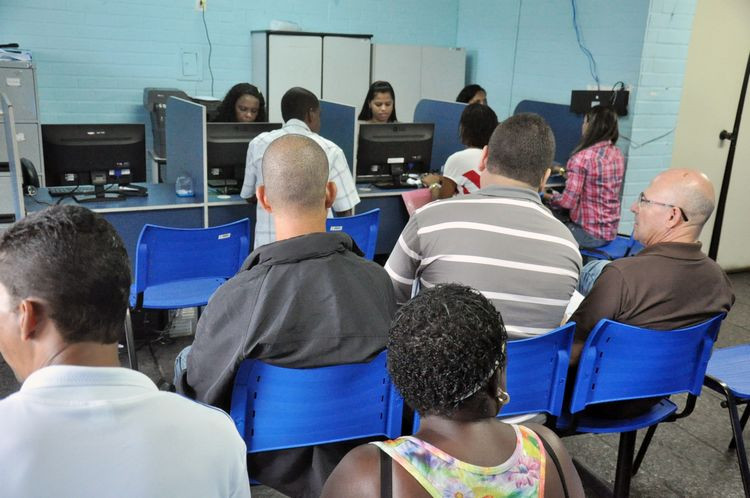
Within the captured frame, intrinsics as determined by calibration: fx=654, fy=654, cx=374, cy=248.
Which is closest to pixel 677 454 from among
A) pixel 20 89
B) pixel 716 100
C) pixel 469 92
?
pixel 716 100

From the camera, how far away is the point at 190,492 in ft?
2.78

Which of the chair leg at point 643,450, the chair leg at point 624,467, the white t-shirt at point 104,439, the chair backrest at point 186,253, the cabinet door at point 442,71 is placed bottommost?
the chair leg at point 643,450

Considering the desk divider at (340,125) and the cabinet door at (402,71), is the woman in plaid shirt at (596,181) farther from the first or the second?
the cabinet door at (402,71)

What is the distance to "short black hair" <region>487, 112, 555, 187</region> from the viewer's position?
2.03 metres

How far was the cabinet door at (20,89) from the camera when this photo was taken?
4676mm

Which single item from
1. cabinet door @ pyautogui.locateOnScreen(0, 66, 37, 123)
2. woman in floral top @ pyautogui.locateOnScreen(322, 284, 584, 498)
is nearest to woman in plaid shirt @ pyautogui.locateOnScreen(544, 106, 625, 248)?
woman in floral top @ pyautogui.locateOnScreen(322, 284, 584, 498)

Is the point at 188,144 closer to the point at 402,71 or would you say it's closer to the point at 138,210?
the point at 138,210

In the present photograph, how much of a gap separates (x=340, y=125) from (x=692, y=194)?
265 centimetres

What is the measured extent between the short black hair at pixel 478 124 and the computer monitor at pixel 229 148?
3.72 feet

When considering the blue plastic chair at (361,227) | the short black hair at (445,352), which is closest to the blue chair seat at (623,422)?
the short black hair at (445,352)

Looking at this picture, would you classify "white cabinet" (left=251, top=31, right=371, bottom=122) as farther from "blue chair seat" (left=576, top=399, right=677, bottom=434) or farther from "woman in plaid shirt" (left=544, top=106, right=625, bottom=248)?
"blue chair seat" (left=576, top=399, right=677, bottom=434)

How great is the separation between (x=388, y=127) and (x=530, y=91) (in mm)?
2123

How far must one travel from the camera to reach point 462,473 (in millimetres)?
924

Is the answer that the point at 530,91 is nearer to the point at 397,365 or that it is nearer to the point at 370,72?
the point at 370,72
